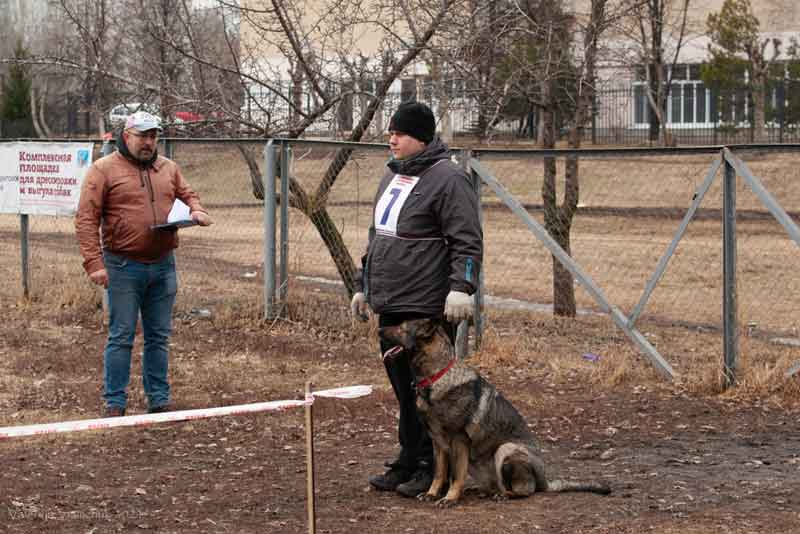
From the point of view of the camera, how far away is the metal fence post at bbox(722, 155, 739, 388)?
322 inches

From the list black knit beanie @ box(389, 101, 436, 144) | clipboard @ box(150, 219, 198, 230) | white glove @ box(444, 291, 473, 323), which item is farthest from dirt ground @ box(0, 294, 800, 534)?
black knit beanie @ box(389, 101, 436, 144)

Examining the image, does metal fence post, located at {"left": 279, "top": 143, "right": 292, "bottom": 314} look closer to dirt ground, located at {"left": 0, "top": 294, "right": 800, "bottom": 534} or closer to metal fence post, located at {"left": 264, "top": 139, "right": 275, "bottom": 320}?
metal fence post, located at {"left": 264, "top": 139, "right": 275, "bottom": 320}

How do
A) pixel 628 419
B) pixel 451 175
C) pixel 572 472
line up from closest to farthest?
pixel 451 175, pixel 572 472, pixel 628 419

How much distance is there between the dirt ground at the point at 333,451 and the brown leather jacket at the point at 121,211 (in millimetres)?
1112

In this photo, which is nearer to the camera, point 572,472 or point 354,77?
point 572,472

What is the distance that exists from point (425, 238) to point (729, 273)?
3.15m

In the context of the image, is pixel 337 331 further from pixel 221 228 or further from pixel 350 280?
pixel 221 228

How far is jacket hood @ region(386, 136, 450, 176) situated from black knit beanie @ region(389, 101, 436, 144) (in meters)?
0.06

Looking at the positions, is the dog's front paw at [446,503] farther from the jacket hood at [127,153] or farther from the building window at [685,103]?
the building window at [685,103]

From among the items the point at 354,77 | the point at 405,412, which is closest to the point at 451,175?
the point at 405,412

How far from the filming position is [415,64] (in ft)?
38.5

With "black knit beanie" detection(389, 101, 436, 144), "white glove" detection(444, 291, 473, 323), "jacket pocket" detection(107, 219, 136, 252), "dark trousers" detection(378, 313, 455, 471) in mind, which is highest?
"black knit beanie" detection(389, 101, 436, 144)

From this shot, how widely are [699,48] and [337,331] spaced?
A: 100 feet

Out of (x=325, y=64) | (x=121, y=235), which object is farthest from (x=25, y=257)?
(x=121, y=235)
